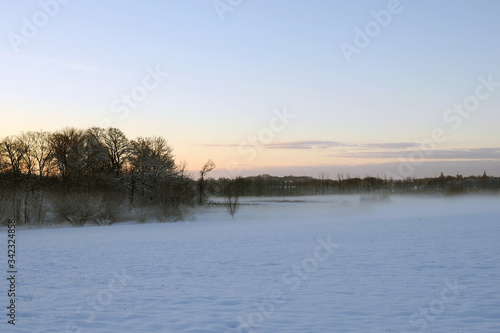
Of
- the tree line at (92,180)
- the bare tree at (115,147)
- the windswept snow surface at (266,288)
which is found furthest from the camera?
the bare tree at (115,147)

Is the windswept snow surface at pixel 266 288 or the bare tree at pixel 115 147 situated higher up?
the bare tree at pixel 115 147

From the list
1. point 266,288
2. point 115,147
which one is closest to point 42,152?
point 115,147

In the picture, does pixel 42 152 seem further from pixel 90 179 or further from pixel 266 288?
pixel 266 288

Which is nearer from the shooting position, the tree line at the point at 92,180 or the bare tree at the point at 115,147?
the tree line at the point at 92,180

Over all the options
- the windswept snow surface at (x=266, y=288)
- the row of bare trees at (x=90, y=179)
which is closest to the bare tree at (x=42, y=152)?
the row of bare trees at (x=90, y=179)

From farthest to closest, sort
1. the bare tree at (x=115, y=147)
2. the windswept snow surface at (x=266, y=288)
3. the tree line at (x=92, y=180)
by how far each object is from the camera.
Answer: the bare tree at (x=115, y=147) → the tree line at (x=92, y=180) → the windswept snow surface at (x=266, y=288)

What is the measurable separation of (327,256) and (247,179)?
141 meters

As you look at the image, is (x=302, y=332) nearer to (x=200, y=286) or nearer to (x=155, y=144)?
(x=200, y=286)

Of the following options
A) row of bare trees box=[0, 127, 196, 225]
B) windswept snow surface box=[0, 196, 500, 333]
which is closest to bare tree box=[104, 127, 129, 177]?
row of bare trees box=[0, 127, 196, 225]

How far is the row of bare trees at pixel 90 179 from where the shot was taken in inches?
1693

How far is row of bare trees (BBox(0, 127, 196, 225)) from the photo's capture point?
141 feet

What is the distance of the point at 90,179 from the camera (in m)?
51.7

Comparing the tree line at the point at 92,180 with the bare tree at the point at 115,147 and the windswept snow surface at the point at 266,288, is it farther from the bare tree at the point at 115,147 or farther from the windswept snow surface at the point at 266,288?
the windswept snow surface at the point at 266,288

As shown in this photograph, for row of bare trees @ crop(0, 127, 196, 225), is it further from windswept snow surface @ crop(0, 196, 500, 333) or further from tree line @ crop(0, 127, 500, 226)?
windswept snow surface @ crop(0, 196, 500, 333)
